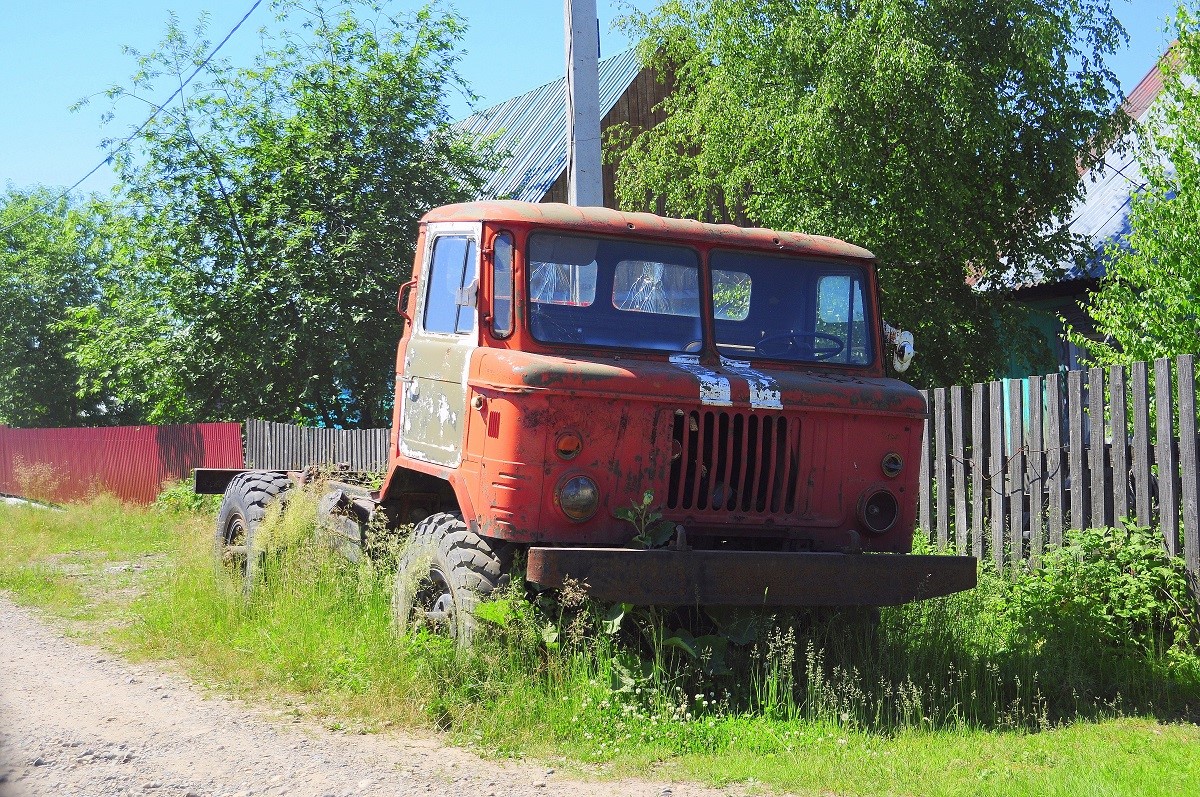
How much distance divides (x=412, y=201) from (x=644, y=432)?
14.0 metres

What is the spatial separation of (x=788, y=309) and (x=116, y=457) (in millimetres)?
23810

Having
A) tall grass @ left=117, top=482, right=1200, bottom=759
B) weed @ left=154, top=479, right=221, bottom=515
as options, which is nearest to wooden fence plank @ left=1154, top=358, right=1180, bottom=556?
tall grass @ left=117, top=482, right=1200, bottom=759

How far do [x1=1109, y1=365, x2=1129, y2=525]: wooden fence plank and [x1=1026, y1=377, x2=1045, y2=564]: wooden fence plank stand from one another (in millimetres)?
619

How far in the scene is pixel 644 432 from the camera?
576 centimetres

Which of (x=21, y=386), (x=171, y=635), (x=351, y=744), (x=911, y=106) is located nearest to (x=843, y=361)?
(x=351, y=744)

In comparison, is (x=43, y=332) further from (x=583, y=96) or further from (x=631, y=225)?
(x=631, y=225)

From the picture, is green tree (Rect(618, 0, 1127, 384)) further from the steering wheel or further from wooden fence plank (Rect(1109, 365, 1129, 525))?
the steering wheel

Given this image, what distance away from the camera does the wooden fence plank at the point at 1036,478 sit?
318 inches

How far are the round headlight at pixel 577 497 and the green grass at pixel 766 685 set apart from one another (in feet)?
1.60

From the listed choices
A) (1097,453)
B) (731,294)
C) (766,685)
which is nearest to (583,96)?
(731,294)

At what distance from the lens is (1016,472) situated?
855 centimetres

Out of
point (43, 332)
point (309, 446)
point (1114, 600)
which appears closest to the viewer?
point (1114, 600)

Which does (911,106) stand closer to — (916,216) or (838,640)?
(916,216)

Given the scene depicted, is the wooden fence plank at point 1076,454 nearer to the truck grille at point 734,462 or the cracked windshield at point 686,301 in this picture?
the cracked windshield at point 686,301
